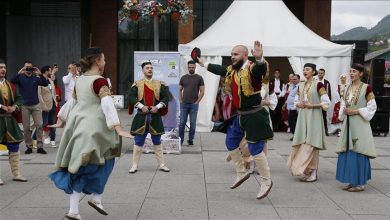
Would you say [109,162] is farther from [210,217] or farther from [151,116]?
[151,116]

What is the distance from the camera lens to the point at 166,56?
36.0 ft

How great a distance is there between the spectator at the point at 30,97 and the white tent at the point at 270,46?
14.8ft

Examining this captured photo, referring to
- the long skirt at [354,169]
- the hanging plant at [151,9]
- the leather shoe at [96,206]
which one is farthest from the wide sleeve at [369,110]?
the hanging plant at [151,9]

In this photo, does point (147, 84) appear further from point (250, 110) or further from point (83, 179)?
point (83, 179)

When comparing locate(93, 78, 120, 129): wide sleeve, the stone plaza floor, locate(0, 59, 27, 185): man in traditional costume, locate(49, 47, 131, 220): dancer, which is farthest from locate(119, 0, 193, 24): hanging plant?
locate(93, 78, 120, 129): wide sleeve

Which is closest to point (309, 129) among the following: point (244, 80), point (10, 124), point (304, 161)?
point (304, 161)

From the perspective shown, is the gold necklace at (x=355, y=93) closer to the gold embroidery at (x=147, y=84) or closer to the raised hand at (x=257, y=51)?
the raised hand at (x=257, y=51)

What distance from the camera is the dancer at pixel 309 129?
296 inches

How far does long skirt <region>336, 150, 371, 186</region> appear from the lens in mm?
6848

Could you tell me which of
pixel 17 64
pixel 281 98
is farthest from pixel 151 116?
pixel 17 64

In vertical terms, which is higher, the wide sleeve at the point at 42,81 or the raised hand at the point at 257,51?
the raised hand at the point at 257,51

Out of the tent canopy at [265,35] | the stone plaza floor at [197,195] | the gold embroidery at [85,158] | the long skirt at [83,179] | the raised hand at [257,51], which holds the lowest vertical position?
the stone plaza floor at [197,195]

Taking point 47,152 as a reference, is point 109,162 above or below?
above

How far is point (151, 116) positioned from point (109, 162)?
2.91 m
